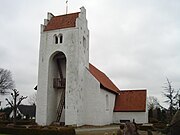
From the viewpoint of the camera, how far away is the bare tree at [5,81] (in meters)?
53.0

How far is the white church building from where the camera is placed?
1069 inches

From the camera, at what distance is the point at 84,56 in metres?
29.4

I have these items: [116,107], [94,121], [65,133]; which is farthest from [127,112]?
[65,133]

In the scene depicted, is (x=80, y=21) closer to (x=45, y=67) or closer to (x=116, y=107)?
(x=45, y=67)

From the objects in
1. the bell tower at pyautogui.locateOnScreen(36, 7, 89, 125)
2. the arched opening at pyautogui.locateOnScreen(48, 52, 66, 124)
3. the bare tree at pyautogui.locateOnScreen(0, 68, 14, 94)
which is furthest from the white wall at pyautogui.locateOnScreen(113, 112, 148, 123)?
the bare tree at pyautogui.locateOnScreen(0, 68, 14, 94)

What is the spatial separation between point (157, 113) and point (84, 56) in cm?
1865

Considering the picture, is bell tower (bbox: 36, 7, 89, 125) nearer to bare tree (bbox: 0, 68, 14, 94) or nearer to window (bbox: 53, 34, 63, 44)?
window (bbox: 53, 34, 63, 44)

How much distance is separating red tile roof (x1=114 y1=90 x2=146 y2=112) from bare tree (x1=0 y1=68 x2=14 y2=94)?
1094 inches

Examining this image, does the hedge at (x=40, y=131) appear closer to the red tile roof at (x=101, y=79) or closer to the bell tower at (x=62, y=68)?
the bell tower at (x=62, y=68)

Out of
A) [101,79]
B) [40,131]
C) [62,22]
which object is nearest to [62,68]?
[101,79]

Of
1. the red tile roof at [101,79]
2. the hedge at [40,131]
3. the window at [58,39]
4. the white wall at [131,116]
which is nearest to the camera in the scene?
the hedge at [40,131]

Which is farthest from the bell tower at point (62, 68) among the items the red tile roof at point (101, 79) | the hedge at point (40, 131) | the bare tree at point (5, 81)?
the bare tree at point (5, 81)

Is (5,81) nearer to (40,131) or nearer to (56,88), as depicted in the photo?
(56,88)

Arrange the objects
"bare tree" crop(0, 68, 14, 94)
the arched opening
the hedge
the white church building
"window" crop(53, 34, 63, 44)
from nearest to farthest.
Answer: the hedge → the white church building → the arched opening → "window" crop(53, 34, 63, 44) → "bare tree" crop(0, 68, 14, 94)
